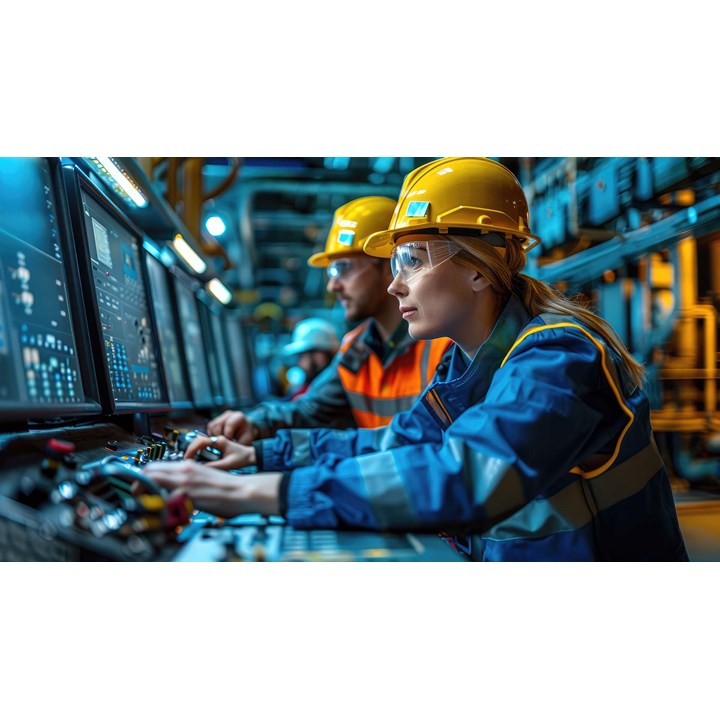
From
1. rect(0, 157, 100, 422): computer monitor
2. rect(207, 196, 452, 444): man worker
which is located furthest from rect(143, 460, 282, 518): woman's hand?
rect(207, 196, 452, 444): man worker

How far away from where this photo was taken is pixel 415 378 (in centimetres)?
243

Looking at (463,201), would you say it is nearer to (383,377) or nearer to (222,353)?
(383,377)

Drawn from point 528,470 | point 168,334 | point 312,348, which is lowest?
point 312,348

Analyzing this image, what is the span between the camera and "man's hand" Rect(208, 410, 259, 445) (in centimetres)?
224

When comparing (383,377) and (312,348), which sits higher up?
(383,377)

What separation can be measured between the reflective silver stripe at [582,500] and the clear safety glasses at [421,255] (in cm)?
57

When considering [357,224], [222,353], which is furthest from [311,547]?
[222,353]

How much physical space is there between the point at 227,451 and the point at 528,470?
2.78 ft

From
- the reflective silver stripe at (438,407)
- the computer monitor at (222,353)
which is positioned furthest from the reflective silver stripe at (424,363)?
the computer monitor at (222,353)

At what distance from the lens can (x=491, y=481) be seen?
3.52 ft

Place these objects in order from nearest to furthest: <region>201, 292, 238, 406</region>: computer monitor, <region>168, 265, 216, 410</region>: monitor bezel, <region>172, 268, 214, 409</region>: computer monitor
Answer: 1. <region>168, 265, 216, 410</region>: monitor bezel
2. <region>172, 268, 214, 409</region>: computer monitor
3. <region>201, 292, 238, 406</region>: computer monitor

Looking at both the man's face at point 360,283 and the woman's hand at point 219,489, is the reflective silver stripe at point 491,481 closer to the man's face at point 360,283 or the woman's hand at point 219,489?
the woman's hand at point 219,489

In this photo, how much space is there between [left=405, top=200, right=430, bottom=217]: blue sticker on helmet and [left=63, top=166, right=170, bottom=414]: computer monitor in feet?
2.76

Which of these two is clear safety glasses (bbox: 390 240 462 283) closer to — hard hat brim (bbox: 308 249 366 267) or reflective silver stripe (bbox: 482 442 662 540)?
reflective silver stripe (bbox: 482 442 662 540)
